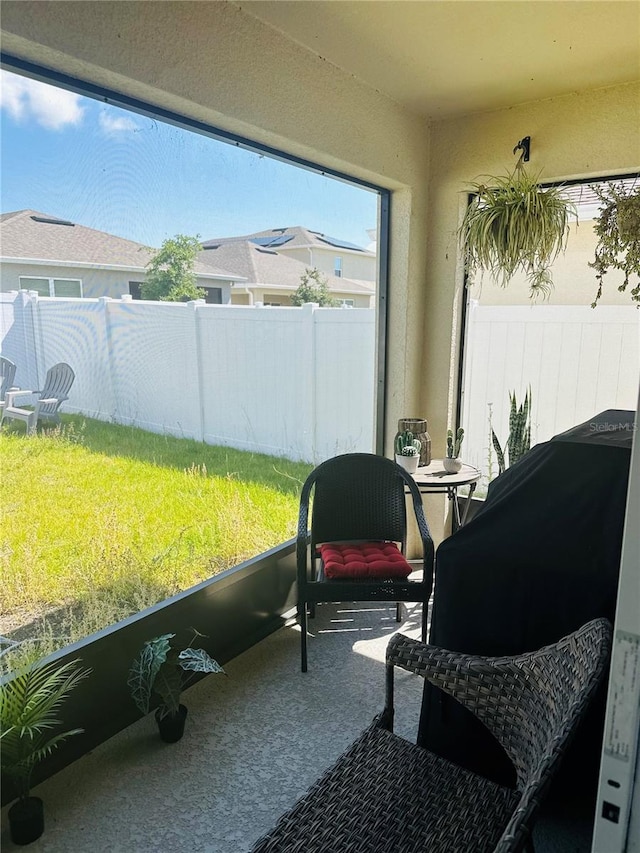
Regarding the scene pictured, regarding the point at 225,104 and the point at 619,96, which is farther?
the point at 619,96

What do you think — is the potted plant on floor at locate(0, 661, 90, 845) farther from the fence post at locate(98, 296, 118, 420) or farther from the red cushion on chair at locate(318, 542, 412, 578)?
the red cushion on chair at locate(318, 542, 412, 578)

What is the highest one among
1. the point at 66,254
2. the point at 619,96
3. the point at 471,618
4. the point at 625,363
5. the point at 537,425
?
the point at 619,96

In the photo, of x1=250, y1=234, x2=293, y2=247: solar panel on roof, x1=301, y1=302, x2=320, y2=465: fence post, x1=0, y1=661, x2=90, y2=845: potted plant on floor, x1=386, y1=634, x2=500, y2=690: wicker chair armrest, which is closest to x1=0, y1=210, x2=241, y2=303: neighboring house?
x1=250, y1=234, x2=293, y2=247: solar panel on roof

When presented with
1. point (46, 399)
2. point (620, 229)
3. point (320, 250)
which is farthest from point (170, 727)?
point (620, 229)

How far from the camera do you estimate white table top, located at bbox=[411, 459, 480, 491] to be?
10.3 ft

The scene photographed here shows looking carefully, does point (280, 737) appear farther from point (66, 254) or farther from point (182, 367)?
point (66, 254)

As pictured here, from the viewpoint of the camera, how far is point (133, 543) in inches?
93.5

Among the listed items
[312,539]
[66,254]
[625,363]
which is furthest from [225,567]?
[625,363]

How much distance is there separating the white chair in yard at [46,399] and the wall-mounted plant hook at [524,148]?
101 inches

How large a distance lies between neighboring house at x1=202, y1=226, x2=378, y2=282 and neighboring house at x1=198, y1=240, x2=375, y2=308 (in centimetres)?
2

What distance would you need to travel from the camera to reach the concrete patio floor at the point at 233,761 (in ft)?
5.97

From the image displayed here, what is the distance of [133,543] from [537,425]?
243 centimetres

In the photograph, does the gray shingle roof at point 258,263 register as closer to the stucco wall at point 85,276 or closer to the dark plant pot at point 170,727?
the stucco wall at point 85,276

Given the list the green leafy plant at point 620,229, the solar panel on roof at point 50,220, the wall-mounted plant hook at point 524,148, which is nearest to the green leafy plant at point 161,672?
the solar panel on roof at point 50,220
